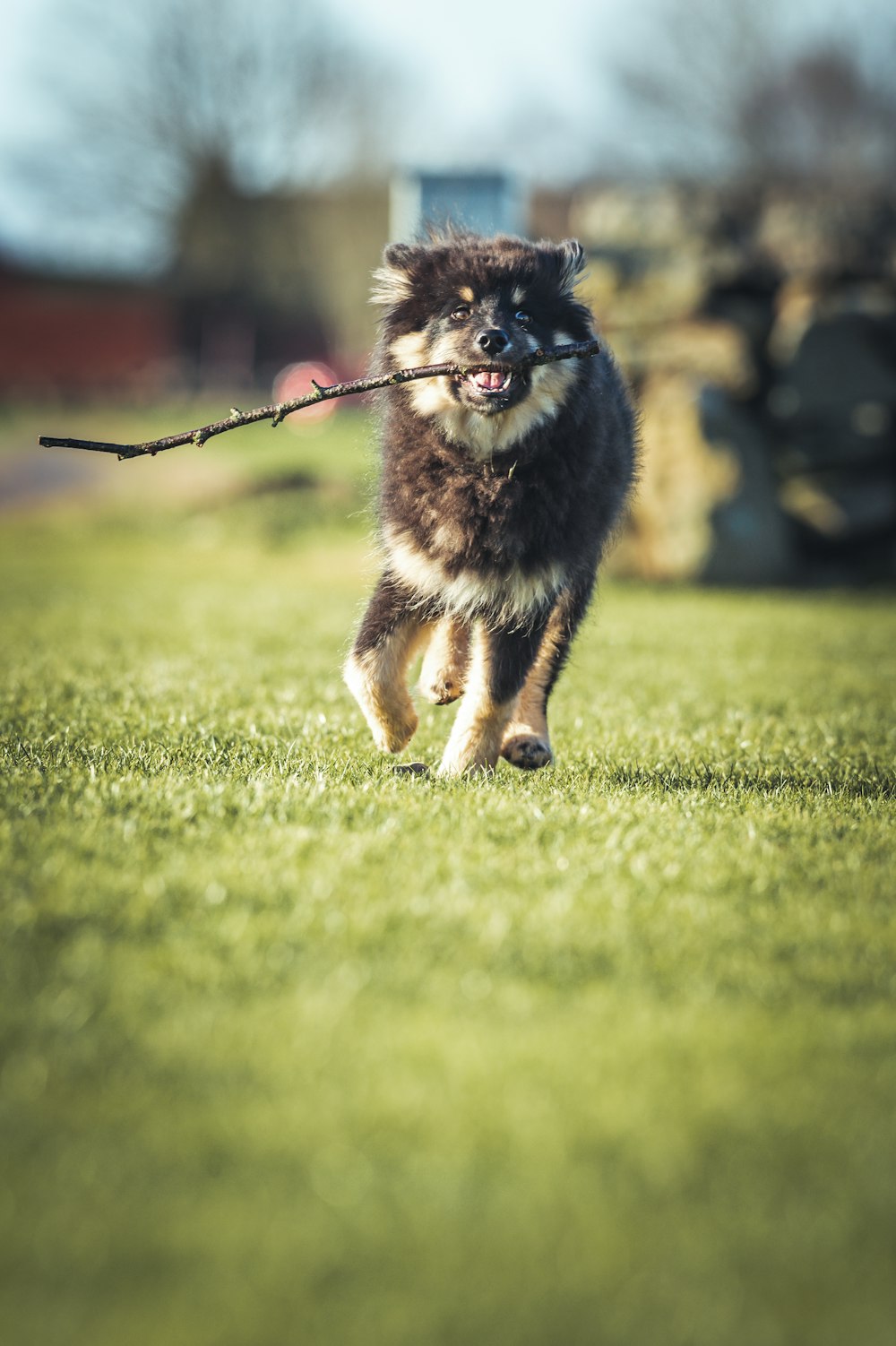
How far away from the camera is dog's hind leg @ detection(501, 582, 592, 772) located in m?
5.00

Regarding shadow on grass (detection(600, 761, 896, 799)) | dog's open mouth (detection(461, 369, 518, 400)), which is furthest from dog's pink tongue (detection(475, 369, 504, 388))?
shadow on grass (detection(600, 761, 896, 799))

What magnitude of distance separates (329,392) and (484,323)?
0.62 m

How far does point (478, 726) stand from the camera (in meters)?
4.71

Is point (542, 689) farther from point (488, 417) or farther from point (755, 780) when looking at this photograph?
point (488, 417)

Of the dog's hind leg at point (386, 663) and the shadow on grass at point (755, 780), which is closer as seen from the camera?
the shadow on grass at point (755, 780)

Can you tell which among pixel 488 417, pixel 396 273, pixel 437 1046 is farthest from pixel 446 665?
pixel 437 1046

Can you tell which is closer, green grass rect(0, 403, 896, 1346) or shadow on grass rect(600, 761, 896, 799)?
green grass rect(0, 403, 896, 1346)

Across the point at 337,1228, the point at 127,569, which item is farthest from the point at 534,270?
the point at 127,569

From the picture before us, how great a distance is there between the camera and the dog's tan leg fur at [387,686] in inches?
194

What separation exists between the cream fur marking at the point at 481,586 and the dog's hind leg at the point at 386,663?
0.63 feet

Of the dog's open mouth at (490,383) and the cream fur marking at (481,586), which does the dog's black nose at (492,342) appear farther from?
the cream fur marking at (481,586)

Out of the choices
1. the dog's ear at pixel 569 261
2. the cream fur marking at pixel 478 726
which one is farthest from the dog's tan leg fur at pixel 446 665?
the dog's ear at pixel 569 261

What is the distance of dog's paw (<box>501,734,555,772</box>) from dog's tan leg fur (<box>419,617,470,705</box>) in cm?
51

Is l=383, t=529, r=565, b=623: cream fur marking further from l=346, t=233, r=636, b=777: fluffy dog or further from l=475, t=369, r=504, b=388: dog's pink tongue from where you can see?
l=475, t=369, r=504, b=388: dog's pink tongue
